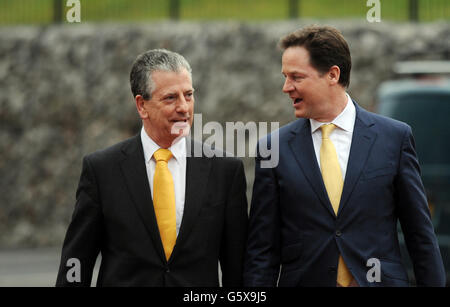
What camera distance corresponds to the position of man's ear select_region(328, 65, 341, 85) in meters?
4.21

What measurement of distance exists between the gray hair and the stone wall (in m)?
9.64

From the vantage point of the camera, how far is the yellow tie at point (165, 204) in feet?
13.4

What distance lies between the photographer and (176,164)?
4.24 metres

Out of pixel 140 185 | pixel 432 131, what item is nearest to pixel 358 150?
pixel 140 185

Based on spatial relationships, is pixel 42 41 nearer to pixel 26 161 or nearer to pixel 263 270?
pixel 26 161

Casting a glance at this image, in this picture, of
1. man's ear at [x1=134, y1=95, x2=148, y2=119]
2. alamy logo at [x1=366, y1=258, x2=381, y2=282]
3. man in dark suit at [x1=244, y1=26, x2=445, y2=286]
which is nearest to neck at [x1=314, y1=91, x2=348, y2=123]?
man in dark suit at [x1=244, y1=26, x2=445, y2=286]

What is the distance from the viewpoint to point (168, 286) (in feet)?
13.2

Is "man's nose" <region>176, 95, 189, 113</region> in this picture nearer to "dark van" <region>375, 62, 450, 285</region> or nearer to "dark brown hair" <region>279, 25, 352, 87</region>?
"dark brown hair" <region>279, 25, 352, 87</region>

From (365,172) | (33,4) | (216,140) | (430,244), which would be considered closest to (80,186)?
(365,172)

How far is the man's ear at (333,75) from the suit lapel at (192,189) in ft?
2.27

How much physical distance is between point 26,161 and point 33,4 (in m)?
2.76

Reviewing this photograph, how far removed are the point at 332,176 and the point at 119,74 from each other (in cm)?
1055

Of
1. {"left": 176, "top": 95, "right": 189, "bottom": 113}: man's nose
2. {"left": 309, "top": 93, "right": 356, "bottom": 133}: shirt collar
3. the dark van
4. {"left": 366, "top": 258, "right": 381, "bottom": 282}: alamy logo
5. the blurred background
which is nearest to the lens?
{"left": 366, "top": 258, "right": 381, "bottom": 282}: alamy logo

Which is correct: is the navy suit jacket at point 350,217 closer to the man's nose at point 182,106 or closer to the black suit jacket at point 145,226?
the black suit jacket at point 145,226
